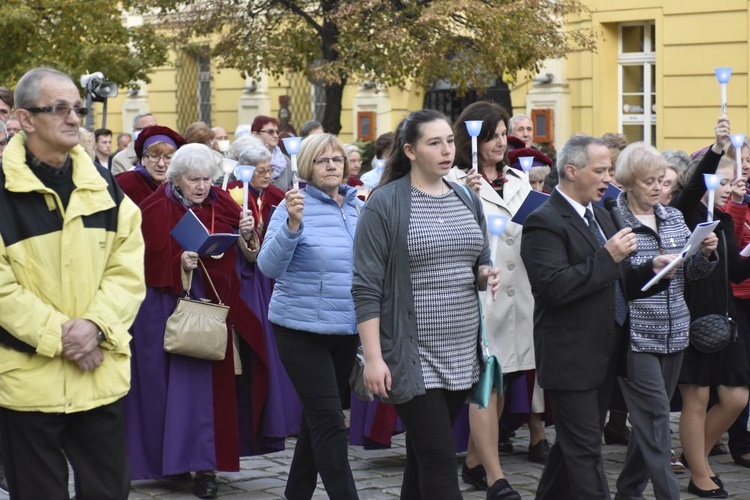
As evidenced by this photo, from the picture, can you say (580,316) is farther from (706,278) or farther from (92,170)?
(92,170)

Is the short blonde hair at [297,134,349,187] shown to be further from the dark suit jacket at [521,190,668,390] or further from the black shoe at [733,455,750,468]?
the black shoe at [733,455,750,468]

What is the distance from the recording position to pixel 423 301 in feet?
18.7

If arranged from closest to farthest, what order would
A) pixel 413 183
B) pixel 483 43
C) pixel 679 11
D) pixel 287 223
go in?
pixel 413 183 < pixel 287 223 < pixel 483 43 < pixel 679 11

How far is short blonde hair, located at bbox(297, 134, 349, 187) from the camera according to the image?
22.6 feet

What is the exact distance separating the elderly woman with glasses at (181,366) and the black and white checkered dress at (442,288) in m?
2.16

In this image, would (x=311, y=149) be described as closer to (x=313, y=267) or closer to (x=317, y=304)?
(x=313, y=267)

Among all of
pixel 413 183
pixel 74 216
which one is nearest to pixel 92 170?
pixel 74 216

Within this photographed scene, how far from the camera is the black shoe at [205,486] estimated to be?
301 inches

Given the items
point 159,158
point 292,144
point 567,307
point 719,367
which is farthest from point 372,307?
point 159,158

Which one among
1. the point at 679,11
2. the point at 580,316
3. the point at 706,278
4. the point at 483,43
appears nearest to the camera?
the point at 580,316

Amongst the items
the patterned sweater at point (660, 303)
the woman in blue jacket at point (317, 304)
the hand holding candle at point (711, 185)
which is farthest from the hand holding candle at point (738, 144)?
the woman in blue jacket at point (317, 304)

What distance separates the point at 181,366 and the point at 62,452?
8.14 ft

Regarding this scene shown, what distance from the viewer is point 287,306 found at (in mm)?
6793

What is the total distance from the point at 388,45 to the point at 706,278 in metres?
9.14
